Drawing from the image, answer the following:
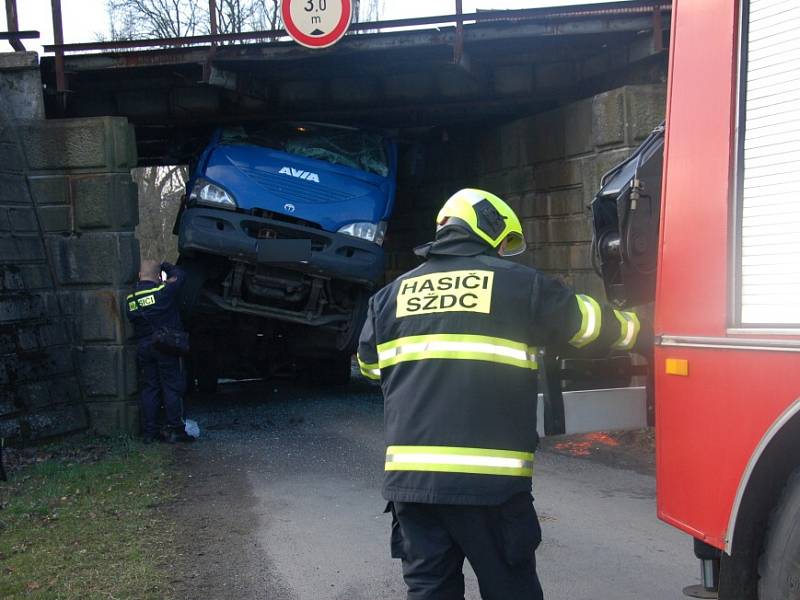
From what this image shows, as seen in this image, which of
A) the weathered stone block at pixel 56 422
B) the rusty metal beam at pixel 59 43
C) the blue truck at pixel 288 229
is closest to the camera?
the weathered stone block at pixel 56 422

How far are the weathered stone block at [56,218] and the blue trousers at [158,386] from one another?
133cm

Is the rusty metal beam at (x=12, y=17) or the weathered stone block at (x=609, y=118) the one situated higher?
the rusty metal beam at (x=12, y=17)

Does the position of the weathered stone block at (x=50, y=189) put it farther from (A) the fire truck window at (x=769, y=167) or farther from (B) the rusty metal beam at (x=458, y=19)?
(A) the fire truck window at (x=769, y=167)

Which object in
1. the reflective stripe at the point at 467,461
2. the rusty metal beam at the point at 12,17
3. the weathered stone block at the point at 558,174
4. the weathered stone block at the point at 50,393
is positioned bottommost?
the weathered stone block at the point at 50,393

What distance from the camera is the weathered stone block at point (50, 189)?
28.6ft

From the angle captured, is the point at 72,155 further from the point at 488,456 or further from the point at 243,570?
the point at 488,456

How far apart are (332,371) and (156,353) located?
12.5 feet

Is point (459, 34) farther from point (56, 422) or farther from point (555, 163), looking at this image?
point (56, 422)

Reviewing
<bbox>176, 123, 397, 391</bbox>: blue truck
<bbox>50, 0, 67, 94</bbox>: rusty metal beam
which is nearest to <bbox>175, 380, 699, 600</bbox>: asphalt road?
<bbox>176, 123, 397, 391</bbox>: blue truck

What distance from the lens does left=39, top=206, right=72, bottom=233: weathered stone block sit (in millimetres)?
8727

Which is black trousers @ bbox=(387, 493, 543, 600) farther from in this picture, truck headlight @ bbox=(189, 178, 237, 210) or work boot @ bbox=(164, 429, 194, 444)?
truck headlight @ bbox=(189, 178, 237, 210)

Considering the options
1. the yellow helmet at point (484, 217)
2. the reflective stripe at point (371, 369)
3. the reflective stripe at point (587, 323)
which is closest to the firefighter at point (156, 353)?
the reflective stripe at point (371, 369)

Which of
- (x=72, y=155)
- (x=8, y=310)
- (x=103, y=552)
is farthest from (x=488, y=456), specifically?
(x=72, y=155)

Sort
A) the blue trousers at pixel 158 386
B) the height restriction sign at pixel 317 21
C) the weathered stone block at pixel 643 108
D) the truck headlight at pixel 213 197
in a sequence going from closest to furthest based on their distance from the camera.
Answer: the weathered stone block at pixel 643 108 < the blue trousers at pixel 158 386 < the height restriction sign at pixel 317 21 < the truck headlight at pixel 213 197
